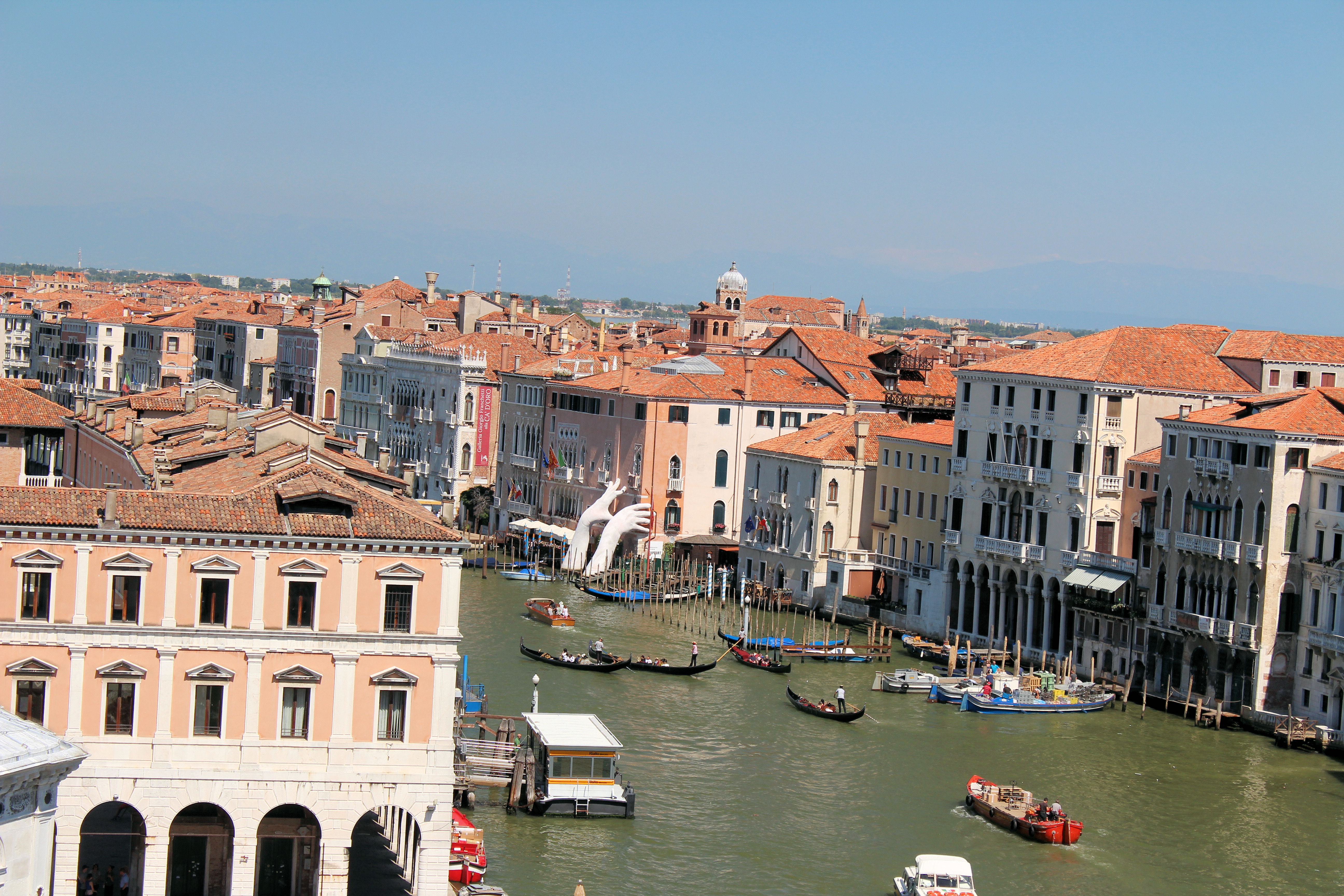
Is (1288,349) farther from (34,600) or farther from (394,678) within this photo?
(34,600)

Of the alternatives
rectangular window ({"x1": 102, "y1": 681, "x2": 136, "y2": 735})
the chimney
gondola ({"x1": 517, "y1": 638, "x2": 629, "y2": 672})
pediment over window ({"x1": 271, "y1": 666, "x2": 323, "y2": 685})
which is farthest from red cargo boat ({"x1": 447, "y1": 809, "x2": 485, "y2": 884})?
the chimney

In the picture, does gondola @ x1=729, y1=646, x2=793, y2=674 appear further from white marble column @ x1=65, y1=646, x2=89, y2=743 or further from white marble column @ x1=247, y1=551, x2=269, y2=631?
white marble column @ x1=65, y1=646, x2=89, y2=743

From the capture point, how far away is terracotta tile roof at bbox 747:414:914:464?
57.0 m

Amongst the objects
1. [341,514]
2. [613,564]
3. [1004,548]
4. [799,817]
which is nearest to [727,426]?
[613,564]

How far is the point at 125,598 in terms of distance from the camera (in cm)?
2452

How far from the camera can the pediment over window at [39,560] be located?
24.2 metres

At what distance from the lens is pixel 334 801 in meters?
24.5

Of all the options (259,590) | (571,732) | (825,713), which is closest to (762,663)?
(825,713)

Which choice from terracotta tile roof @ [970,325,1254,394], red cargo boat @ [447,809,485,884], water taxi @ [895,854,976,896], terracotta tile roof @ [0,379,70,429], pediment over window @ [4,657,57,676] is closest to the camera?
pediment over window @ [4,657,57,676]

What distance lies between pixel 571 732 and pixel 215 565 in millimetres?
10142

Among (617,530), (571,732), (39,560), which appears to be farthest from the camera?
(617,530)

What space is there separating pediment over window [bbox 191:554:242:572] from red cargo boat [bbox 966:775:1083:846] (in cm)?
1451

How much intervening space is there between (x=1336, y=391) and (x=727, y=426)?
25.4 metres

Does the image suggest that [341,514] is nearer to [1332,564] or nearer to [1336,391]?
[1332,564]
